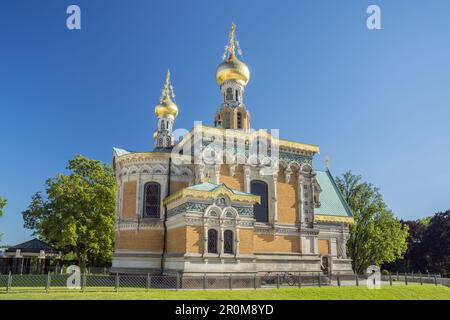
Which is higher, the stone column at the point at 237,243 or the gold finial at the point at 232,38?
the gold finial at the point at 232,38

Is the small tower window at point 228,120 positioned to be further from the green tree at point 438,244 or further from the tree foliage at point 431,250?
the green tree at point 438,244

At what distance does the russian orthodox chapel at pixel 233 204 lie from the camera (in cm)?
1923

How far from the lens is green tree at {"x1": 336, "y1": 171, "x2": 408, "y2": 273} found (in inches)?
1300

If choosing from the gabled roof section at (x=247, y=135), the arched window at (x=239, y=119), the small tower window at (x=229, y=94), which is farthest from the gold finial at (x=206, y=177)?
the small tower window at (x=229, y=94)

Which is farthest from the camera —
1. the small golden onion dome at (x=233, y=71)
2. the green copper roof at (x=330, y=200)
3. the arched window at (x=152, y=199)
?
the small golden onion dome at (x=233, y=71)

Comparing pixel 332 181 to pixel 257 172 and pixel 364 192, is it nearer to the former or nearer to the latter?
pixel 364 192

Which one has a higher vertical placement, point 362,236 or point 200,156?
point 200,156

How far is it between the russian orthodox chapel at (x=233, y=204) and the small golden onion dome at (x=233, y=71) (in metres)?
3.25

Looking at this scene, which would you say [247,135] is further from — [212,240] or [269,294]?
[269,294]
